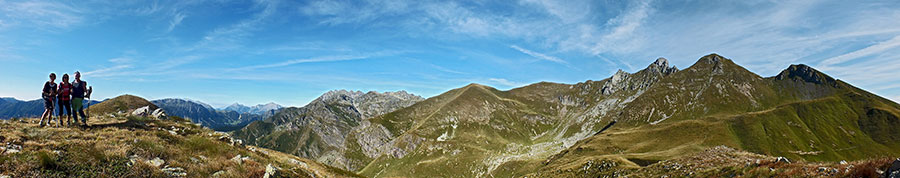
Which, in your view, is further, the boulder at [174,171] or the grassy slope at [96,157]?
the boulder at [174,171]

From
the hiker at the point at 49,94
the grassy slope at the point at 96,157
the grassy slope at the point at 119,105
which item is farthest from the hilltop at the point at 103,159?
the grassy slope at the point at 119,105

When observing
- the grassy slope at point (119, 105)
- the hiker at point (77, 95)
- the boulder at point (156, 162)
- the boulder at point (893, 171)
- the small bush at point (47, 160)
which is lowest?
the boulder at point (893, 171)

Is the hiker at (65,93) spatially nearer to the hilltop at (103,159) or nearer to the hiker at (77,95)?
the hiker at (77,95)

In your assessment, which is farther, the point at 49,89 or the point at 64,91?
the point at 64,91

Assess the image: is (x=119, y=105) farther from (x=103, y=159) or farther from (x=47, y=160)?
(x=47, y=160)

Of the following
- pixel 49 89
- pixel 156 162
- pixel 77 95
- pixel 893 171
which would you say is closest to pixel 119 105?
pixel 49 89

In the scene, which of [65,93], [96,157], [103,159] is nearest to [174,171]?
[103,159]

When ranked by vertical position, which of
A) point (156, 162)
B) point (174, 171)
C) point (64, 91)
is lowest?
point (174, 171)

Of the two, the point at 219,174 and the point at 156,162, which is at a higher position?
the point at 156,162

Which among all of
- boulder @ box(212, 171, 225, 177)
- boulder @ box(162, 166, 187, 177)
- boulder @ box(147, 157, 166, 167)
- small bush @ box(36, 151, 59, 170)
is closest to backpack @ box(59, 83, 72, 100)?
boulder @ box(147, 157, 166, 167)

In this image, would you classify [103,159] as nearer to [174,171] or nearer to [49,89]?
[174,171]

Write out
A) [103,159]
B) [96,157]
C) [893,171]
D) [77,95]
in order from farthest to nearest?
[77,95]
[103,159]
[96,157]
[893,171]

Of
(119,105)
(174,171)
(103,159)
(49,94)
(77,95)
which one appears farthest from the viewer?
(119,105)

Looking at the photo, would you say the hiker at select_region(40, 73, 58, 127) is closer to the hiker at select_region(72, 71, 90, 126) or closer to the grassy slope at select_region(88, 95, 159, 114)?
the hiker at select_region(72, 71, 90, 126)
